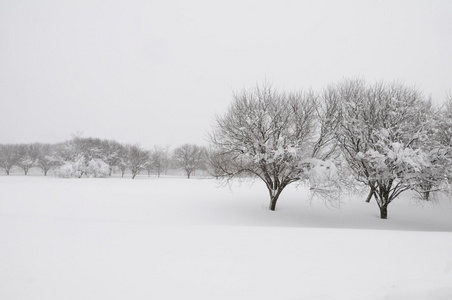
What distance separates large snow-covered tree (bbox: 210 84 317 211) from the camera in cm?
1162

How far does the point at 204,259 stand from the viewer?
399 cm

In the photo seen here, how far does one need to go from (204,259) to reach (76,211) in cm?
999

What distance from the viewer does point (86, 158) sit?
44.7 m

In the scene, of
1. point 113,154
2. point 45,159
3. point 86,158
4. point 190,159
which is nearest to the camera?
point 86,158

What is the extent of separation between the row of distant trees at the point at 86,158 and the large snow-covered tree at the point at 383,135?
3008 cm

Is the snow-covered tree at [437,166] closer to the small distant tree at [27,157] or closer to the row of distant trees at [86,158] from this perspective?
the row of distant trees at [86,158]

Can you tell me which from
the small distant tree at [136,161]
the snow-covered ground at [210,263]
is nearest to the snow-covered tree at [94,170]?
the small distant tree at [136,161]

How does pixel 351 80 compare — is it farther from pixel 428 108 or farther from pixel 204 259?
pixel 204 259

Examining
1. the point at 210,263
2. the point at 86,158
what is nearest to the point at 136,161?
the point at 86,158

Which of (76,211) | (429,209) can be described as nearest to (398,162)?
(429,209)

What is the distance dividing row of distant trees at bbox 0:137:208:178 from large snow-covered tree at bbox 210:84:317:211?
90.4 feet

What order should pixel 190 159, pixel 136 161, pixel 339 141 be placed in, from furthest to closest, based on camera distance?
1. pixel 190 159
2. pixel 136 161
3. pixel 339 141

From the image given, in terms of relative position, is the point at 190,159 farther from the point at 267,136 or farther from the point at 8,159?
the point at 267,136

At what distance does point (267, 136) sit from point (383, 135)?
613 cm
